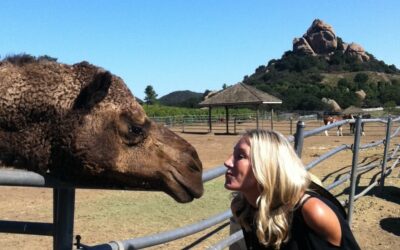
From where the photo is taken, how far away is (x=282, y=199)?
197 cm

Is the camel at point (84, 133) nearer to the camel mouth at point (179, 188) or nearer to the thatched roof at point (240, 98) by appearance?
the camel mouth at point (179, 188)

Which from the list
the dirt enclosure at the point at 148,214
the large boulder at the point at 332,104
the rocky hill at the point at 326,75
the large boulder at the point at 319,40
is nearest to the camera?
the dirt enclosure at the point at 148,214

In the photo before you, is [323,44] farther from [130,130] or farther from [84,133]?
[84,133]

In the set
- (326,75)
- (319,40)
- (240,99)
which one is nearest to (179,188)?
(240,99)

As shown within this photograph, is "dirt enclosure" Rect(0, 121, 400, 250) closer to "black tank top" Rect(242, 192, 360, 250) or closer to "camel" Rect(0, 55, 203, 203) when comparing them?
Answer: "camel" Rect(0, 55, 203, 203)

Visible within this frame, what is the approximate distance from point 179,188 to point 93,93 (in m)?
0.63

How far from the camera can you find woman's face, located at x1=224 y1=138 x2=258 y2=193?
205 centimetres

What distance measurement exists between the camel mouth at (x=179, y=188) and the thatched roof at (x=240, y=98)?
28290 mm

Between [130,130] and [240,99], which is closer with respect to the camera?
[130,130]

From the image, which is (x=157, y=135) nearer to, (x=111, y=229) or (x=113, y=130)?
(x=113, y=130)

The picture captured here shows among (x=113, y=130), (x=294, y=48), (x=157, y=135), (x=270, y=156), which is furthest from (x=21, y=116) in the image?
(x=294, y=48)

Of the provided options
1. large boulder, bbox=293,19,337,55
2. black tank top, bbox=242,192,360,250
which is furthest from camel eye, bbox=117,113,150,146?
large boulder, bbox=293,19,337,55

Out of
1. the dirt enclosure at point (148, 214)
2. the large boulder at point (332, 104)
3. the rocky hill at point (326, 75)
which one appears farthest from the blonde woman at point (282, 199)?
the rocky hill at point (326, 75)

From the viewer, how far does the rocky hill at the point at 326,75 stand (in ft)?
266
